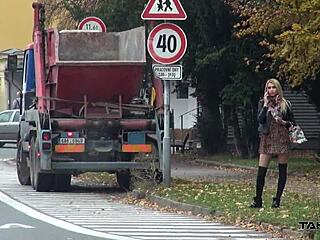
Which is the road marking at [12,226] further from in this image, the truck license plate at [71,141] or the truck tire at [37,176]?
the truck tire at [37,176]

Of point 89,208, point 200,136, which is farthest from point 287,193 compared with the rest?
point 200,136

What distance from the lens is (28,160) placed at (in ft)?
66.4

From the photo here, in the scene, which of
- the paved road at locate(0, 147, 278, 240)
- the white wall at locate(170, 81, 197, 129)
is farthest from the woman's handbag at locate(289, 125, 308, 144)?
the white wall at locate(170, 81, 197, 129)

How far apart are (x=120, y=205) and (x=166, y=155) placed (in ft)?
5.35

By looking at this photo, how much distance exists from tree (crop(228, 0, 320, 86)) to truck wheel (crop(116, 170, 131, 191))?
3787mm

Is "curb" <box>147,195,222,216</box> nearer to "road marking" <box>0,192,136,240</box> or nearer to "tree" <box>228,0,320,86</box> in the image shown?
"road marking" <box>0,192,136,240</box>

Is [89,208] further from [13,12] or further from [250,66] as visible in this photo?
[13,12]

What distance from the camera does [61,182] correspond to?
64.4 feet

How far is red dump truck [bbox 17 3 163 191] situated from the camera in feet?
60.1

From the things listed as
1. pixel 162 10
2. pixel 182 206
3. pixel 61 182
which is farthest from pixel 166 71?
pixel 61 182

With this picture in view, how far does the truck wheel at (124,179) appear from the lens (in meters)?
19.6

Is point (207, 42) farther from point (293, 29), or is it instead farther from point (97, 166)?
point (293, 29)

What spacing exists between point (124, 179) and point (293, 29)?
4961 millimetres

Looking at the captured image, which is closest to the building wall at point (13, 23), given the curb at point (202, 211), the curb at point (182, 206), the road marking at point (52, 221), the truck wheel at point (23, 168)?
the truck wheel at point (23, 168)
